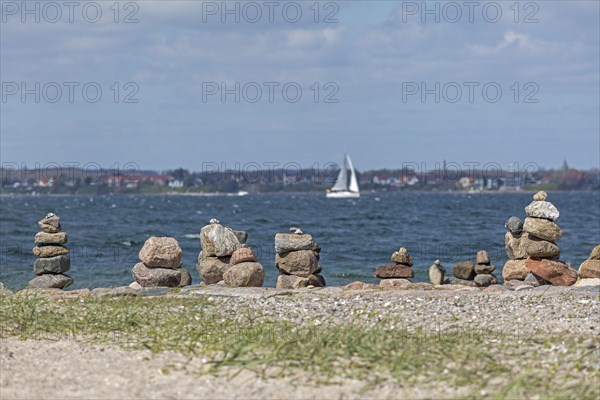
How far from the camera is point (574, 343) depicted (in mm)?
12242

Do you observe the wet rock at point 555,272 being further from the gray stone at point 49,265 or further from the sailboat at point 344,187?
the sailboat at point 344,187

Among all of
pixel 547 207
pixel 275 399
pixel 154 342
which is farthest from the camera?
pixel 547 207

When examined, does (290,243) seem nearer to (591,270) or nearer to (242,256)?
(242,256)

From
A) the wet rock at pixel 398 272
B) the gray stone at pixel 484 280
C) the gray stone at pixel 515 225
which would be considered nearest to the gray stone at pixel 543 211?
the gray stone at pixel 515 225

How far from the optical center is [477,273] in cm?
2691

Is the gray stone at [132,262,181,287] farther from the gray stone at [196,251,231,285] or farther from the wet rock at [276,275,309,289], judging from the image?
the wet rock at [276,275,309,289]

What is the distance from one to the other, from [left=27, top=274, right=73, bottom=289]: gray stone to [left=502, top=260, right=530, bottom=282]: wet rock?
10.4m

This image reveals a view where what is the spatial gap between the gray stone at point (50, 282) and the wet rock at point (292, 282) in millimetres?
5067

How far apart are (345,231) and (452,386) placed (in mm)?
50484

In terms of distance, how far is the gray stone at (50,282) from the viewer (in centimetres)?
2275

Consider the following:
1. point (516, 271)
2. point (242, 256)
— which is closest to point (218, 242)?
point (242, 256)

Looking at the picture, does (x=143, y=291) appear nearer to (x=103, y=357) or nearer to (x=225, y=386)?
(x=103, y=357)

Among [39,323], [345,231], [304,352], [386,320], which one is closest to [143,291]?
[39,323]

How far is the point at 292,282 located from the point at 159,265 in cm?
317
